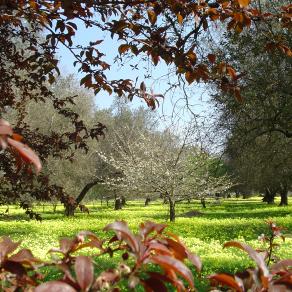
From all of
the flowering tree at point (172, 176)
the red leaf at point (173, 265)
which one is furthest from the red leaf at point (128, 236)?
the flowering tree at point (172, 176)

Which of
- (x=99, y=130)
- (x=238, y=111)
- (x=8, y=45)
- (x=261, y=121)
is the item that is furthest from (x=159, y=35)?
(x=261, y=121)

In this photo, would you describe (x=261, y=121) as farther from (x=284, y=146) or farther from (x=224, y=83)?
(x=224, y=83)

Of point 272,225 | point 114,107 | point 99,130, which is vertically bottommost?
point 272,225

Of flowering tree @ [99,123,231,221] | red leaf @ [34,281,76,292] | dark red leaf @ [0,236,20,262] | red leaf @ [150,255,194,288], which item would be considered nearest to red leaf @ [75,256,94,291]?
red leaf @ [34,281,76,292]

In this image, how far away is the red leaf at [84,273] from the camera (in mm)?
892

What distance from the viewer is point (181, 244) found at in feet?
3.92

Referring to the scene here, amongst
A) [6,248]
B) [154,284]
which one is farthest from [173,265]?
[6,248]

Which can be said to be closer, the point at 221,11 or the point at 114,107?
the point at 221,11

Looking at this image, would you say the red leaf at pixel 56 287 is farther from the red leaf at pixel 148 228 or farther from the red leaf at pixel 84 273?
the red leaf at pixel 148 228

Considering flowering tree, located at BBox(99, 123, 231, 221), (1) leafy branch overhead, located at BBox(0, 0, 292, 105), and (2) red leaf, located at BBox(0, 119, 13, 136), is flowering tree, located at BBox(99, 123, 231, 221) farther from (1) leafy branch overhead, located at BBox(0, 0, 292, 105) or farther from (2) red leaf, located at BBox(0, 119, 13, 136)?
(2) red leaf, located at BBox(0, 119, 13, 136)

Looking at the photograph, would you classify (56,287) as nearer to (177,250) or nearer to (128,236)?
(128,236)

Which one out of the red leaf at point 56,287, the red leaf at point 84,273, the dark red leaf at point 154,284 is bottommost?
the dark red leaf at point 154,284

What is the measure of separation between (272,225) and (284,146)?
652 inches

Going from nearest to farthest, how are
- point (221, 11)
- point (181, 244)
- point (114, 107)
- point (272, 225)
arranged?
point (181, 244) < point (272, 225) < point (221, 11) < point (114, 107)
